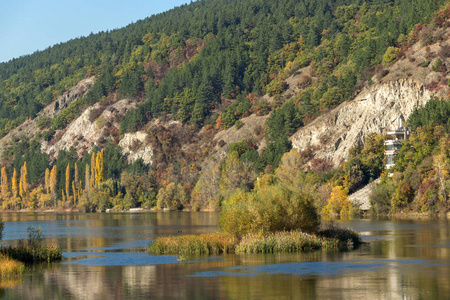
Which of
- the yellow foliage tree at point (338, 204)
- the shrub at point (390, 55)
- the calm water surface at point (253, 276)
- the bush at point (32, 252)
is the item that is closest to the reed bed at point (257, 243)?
the calm water surface at point (253, 276)

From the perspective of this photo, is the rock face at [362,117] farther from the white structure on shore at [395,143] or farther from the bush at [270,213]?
the bush at [270,213]

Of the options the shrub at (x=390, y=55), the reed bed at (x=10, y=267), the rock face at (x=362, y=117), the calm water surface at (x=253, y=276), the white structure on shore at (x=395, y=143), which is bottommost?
the calm water surface at (x=253, y=276)

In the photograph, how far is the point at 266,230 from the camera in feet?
209

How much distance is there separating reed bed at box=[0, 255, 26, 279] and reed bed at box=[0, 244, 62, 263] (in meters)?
3.55

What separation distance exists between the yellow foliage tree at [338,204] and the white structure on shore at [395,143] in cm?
1282

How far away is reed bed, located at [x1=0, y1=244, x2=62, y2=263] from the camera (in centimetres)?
6009

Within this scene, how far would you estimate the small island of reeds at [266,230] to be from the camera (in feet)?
204

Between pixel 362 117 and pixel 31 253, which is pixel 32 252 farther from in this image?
pixel 362 117

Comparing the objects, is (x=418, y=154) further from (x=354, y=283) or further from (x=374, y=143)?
(x=354, y=283)

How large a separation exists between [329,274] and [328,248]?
51.1 ft

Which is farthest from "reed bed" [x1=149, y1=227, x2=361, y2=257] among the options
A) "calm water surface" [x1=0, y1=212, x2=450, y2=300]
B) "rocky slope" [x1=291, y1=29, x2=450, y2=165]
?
"rocky slope" [x1=291, y1=29, x2=450, y2=165]

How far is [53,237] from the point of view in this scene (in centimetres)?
9338

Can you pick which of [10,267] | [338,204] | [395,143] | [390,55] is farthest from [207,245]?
[390,55]

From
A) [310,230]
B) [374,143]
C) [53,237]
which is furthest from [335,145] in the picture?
[310,230]
